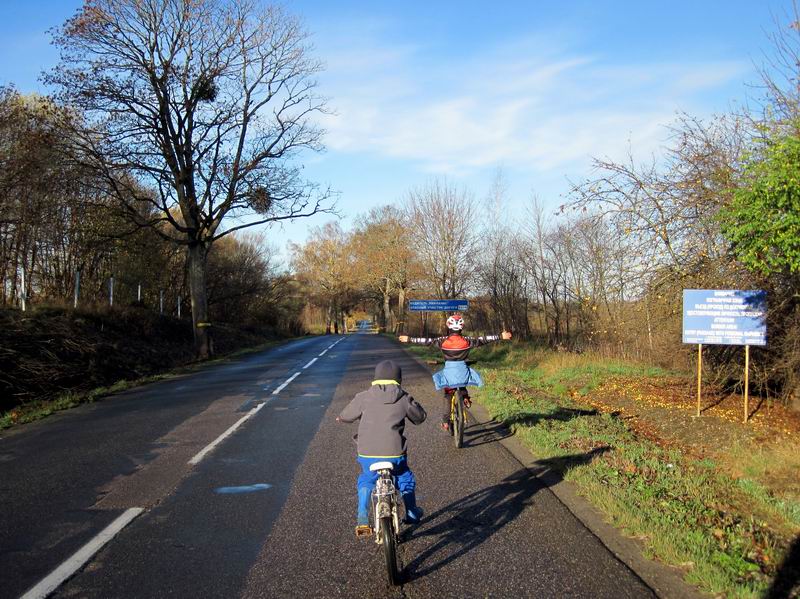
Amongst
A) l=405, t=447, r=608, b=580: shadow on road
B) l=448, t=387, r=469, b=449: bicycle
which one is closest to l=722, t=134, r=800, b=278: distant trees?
l=405, t=447, r=608, b=580: shadow on road

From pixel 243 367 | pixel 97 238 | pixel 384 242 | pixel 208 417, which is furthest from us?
pixel 384 242

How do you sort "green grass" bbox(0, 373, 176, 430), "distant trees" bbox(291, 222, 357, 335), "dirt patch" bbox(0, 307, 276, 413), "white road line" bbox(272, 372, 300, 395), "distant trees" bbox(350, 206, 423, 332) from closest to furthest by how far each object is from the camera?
"green grass" bbox(0, 373, 176, 430)
"dirt patch" bbox(0, 307, 276, 413)
"white road line" bbox(272, 372, 300, 395)
"distant trees" bbox(350, 206, 423, 332)
"distant trees" bbox(291, 222, 357, 335)

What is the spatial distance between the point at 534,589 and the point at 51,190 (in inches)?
841

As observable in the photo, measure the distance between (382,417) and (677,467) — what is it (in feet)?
13.7

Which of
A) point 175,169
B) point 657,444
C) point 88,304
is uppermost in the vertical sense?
point 175,169

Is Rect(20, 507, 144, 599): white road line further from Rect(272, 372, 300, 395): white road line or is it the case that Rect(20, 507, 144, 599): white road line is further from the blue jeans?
Rect(272, 372, 300, 395): white road line

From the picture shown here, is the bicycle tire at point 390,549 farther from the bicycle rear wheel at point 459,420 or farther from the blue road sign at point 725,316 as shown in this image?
the blue road sign at point 725,316

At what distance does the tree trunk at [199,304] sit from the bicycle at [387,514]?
23701mm

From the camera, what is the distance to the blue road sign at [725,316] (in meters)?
10.1

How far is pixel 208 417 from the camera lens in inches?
472

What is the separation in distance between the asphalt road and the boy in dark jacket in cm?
47

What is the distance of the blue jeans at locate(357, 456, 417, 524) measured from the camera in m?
5.02

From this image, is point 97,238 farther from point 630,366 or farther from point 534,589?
point 534,589

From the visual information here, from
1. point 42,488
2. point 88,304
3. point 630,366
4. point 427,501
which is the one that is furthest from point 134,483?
point 88,304
